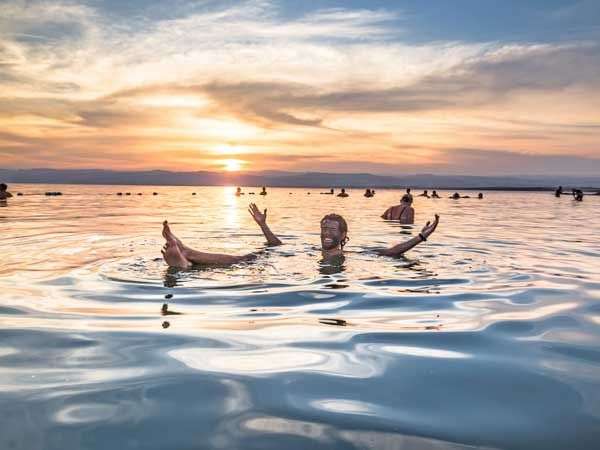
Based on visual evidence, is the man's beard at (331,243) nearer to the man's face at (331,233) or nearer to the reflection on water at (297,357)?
the man's face at (331,233)

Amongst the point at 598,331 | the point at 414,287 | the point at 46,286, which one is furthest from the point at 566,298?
the point at 46,286

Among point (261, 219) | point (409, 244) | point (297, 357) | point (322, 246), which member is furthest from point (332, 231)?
point (297, 357)

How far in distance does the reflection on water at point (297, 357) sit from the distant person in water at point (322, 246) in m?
0.38

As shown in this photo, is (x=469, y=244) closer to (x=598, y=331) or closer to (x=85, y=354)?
(x=598, y=331)

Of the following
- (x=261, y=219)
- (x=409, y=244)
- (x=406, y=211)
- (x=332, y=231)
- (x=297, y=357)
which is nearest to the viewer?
(x=297, y=357)

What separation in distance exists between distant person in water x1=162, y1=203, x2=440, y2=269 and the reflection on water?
1.24ft

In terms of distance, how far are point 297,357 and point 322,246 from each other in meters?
6.24

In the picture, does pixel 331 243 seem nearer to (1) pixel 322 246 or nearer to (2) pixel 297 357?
(1) pixel 322 246

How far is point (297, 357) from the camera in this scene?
462cm

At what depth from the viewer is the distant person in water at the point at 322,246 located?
8.83 meters

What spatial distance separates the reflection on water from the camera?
3.25 meters

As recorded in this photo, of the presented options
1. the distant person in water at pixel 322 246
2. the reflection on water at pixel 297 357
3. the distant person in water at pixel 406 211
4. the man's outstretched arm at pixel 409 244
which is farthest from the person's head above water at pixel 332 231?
the distant person in water at pixel 406 211

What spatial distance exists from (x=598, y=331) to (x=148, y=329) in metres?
5.25

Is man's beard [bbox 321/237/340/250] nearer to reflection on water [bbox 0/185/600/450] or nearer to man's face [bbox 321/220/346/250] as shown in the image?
man's face [bbox 321/220/346/250]
